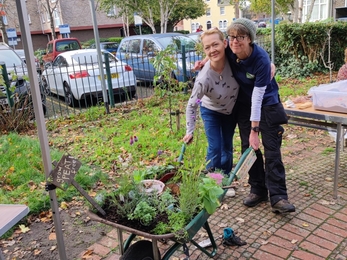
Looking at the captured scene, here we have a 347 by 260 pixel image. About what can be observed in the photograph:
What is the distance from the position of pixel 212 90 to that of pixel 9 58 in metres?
7.64

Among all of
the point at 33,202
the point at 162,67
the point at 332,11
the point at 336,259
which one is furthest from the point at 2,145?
the point at 332,11

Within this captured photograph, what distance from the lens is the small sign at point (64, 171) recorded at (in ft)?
6.38

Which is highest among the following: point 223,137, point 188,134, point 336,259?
point 188,134

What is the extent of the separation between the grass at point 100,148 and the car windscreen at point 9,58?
99.5 inches

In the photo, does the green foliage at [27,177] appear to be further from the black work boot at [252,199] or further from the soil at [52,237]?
the black work boot at [252,199]

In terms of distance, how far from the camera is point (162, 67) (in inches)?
249

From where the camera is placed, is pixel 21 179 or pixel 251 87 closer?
pixel 251 87

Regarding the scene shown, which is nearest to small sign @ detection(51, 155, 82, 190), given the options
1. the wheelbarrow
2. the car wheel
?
the wheelbarrow

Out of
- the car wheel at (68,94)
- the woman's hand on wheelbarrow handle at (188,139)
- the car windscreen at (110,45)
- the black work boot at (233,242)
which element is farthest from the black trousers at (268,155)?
the car windscreen at (110,45)

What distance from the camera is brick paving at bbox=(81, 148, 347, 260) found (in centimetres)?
274

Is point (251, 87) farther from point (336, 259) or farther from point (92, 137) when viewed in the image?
point (92, 137)

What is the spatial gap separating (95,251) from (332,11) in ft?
89.3

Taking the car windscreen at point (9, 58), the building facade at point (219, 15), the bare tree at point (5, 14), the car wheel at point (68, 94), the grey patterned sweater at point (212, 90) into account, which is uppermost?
the building facade at point (219, 15)

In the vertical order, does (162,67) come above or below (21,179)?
above
